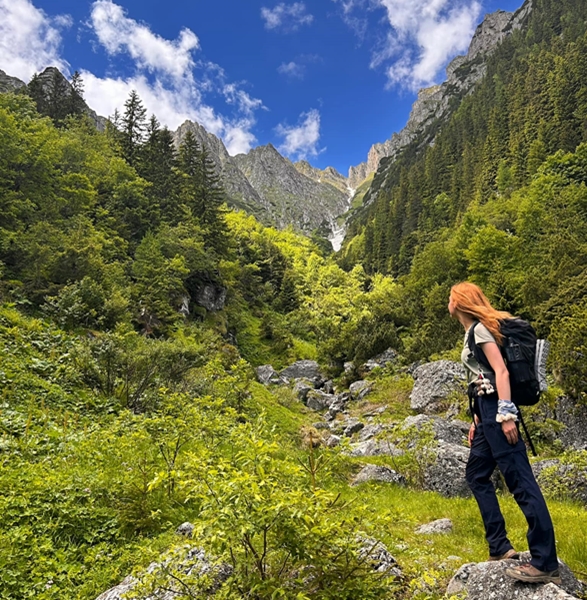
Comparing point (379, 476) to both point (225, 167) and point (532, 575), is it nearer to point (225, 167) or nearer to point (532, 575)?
point (532, 575)

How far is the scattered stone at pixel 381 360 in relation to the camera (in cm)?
2414

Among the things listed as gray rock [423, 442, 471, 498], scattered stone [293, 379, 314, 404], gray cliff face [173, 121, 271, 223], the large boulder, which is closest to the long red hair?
gray rock [423, 442, 471, 498]

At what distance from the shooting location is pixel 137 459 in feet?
18.5

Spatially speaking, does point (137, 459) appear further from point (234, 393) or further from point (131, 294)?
point (131, 294)

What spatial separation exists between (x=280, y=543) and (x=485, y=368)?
221 centimetres

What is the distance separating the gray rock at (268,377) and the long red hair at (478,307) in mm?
21097

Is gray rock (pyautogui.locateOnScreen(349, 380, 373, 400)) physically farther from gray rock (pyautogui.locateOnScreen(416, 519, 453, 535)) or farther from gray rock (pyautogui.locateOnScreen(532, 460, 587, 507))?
gray rock (pyautogui.locateOnScreen(416, 519, 453, 535))

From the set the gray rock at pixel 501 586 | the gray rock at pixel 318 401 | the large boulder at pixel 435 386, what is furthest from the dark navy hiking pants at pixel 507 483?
the gray rock at pixel 318 401

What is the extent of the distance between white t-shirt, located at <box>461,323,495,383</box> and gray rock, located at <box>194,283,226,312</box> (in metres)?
25.7

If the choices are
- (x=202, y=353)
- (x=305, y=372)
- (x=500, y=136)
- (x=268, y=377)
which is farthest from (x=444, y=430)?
(x=500, y=136)

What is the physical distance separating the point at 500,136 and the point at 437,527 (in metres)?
74.3

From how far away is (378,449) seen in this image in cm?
1041

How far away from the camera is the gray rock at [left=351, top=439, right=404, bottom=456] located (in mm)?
10047

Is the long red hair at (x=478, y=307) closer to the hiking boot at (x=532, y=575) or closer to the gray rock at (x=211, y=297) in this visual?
the hiking boot at (x=532, y=575)
